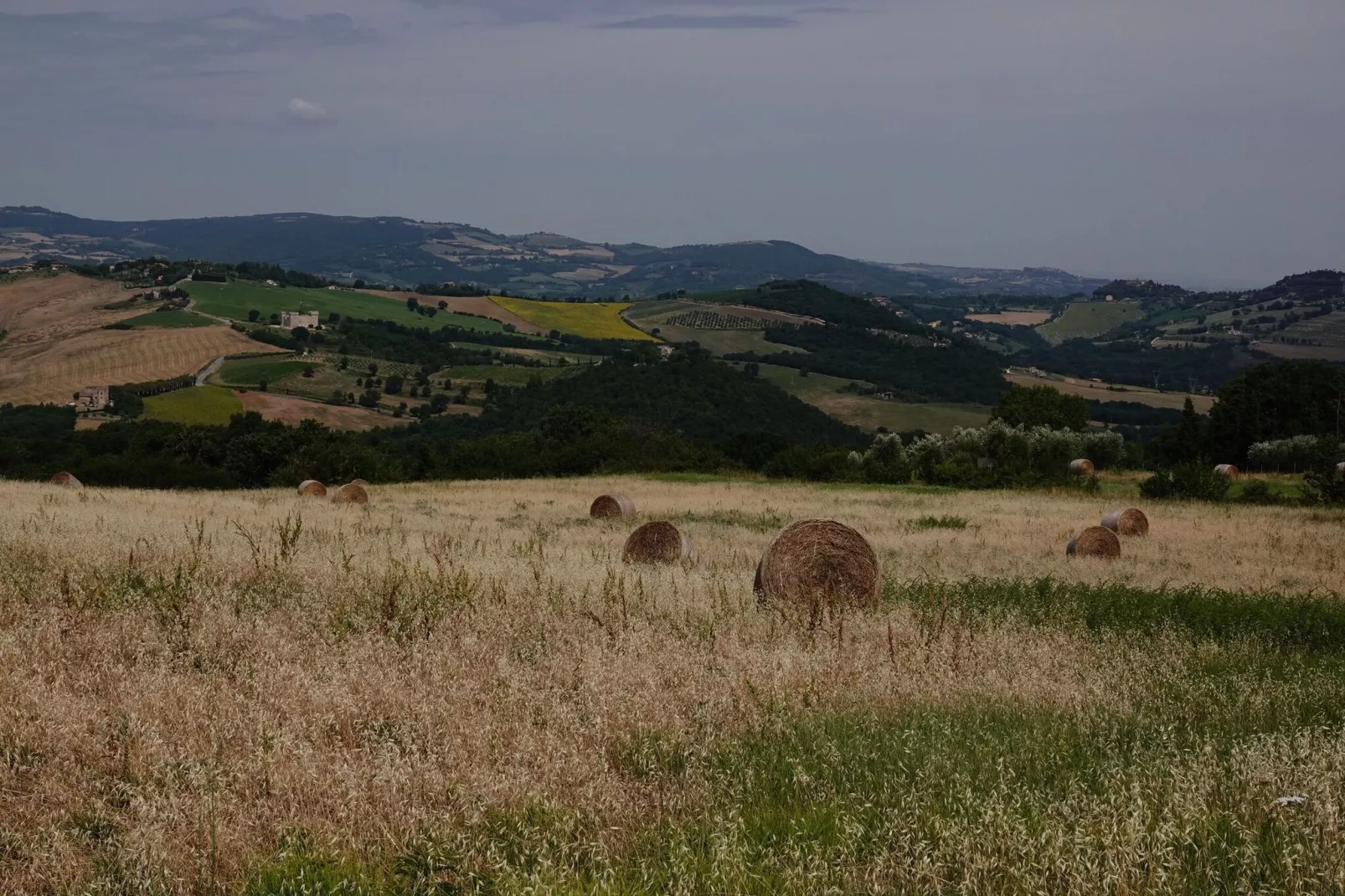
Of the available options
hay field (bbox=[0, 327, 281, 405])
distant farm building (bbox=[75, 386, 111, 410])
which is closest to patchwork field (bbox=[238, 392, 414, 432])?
distant farm building (bbox=[75, 386, 111, 410])

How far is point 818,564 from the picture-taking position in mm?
15070

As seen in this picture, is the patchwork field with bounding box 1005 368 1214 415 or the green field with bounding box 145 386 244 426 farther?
the patchwork field with bounding box 1005 368 1214 415

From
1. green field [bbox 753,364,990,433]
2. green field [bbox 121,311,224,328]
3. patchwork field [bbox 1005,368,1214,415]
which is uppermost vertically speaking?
green field [bbox 121,311,224,328]

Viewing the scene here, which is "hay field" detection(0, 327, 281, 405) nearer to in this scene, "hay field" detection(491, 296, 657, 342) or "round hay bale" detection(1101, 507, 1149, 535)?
"hay field" detection(491, 296, 657, 342)

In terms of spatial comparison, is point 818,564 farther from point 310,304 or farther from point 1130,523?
point 310,304

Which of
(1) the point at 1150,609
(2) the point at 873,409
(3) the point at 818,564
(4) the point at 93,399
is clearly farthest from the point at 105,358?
(1) the point at 1150,609

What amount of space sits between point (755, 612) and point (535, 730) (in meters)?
5.30

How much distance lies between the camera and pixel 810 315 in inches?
6988

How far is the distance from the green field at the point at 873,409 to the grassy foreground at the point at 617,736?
94.0 m

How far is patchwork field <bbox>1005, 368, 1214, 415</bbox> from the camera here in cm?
12469

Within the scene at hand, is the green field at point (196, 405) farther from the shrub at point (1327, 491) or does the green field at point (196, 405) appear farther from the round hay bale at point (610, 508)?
the shrub at point (1327, 491)

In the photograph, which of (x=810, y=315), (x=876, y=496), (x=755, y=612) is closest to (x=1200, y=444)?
(x=876, y=496)

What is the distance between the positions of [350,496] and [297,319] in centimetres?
11372

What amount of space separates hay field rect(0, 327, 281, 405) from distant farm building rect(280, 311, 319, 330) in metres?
14.4
